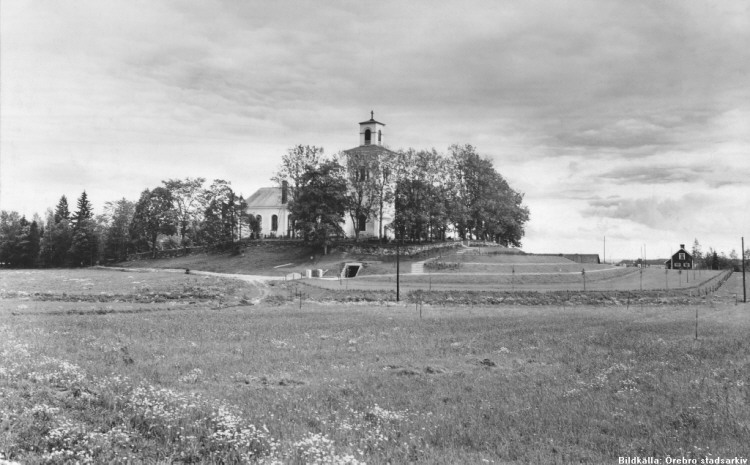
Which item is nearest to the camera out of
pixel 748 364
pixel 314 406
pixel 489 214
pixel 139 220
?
pixel 314 406

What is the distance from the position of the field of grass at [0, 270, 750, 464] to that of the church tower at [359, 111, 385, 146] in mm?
91614

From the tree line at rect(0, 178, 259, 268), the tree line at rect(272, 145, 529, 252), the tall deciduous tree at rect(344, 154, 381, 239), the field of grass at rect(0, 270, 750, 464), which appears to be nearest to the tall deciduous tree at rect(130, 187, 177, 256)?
the tree line at rect(0, 178, 259, 268)

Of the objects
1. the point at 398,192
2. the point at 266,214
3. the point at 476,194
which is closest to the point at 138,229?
the point at 266,214

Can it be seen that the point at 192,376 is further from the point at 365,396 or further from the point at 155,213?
the point at 155,213

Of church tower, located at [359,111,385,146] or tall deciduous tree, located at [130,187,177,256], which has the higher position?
church tower, located at [359,111,385,146]

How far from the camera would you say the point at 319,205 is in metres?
96.1

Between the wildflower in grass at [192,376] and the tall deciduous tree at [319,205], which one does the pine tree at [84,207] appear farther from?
the wildflower in grass at [192,376]

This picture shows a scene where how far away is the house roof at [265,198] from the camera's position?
429 ft

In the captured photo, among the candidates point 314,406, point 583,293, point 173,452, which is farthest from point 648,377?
point 583,293

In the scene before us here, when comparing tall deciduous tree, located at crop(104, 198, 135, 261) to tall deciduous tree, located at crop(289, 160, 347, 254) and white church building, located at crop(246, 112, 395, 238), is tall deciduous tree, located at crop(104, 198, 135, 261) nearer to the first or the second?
white church building, located at crop(246, 112, 395, 238)

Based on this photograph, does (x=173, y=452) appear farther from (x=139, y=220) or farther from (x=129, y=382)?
(x=139, y=220)

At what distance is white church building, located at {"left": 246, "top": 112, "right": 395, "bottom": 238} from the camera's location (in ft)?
352

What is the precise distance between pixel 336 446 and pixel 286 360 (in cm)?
962

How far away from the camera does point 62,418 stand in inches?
433
